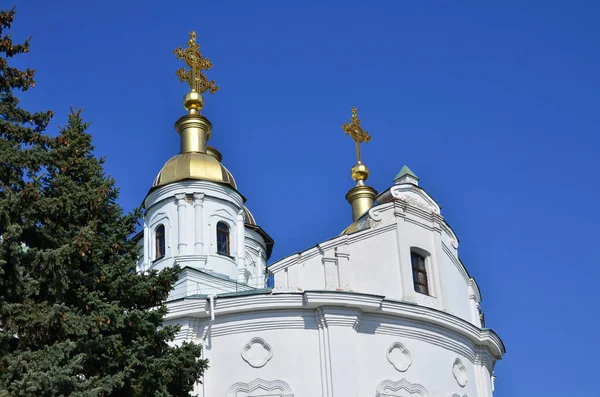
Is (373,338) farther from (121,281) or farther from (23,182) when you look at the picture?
(23,182)

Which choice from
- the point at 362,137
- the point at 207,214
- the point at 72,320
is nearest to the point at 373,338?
the point at 207,214

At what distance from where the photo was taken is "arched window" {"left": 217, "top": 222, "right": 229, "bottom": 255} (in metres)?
27.9

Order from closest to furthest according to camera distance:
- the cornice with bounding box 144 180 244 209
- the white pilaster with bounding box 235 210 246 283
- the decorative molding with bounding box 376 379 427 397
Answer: the decorative molding with bounding box 376 379 427 397 < the cornice with bounding box 144 180 244 209 < the white pilaster with bounding box 235 210 246 283

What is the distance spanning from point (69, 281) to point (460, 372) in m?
12.3

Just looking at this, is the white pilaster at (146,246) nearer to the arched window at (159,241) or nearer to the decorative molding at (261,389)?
the arched window at (159,241)

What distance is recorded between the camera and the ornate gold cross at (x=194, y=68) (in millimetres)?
30703

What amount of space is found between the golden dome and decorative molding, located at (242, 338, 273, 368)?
24.8ft

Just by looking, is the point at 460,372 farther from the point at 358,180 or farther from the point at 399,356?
the point at 358,180

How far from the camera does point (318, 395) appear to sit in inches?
821

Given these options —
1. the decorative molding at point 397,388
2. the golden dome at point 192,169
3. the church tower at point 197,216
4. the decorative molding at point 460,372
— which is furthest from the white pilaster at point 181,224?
the decorative molding at point 460,372

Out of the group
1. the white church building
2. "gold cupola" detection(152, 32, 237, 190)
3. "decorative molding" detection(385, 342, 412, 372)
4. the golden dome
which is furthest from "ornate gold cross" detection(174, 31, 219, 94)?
"decorative molding" detection(385, 342, 412, 372)

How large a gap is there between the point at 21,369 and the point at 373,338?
36.0 ft

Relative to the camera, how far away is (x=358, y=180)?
3300 cm

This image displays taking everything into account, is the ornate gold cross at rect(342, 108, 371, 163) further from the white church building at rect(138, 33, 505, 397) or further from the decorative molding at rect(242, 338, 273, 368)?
the decorative molding at rect(242, 338, 273, 368)
